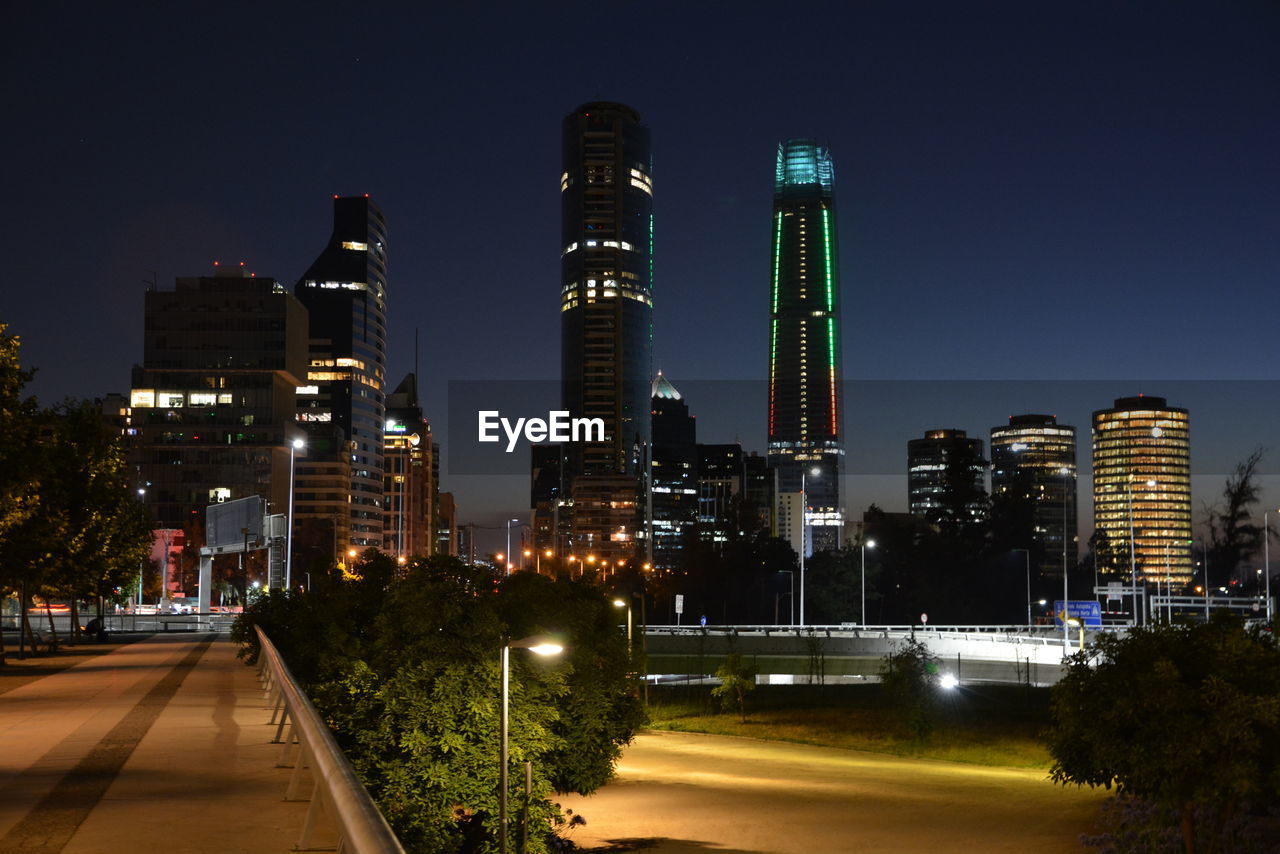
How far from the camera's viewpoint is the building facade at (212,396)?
7264 inches

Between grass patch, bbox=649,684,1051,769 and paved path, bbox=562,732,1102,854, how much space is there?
3.64 metres

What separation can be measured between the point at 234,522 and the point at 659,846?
210 feet

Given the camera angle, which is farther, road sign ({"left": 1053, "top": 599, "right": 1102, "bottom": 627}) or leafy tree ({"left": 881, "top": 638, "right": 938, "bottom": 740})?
road sign ({"left": 1053, "top": 599, "right": 1102, "bottom": 627})

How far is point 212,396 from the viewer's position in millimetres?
187625

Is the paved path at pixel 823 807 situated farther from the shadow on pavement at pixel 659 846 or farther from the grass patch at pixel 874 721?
the grass patch at pixel 874 721

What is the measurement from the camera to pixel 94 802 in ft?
40.2

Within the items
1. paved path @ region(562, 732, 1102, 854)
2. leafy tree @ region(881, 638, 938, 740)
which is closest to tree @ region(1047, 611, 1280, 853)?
Result: paved path @ region(562, 732, 1102, 854)

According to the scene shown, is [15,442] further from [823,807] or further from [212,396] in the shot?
[212,396]

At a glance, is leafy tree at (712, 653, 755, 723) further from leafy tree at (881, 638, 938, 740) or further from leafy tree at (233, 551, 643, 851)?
leafy tree at (233, 551, 643, 851)

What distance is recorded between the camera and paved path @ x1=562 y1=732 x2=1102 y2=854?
28.6 m

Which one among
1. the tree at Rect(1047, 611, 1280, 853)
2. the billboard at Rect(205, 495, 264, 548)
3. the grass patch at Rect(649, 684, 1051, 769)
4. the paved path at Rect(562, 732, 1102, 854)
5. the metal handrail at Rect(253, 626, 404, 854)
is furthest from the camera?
the billboard at Rect(205, 495, 264, 548)

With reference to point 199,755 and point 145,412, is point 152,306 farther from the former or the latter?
point 199,755

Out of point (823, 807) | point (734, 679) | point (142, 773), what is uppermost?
point (142, 773)

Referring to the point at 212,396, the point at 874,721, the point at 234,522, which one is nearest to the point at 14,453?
the point at 874,721
